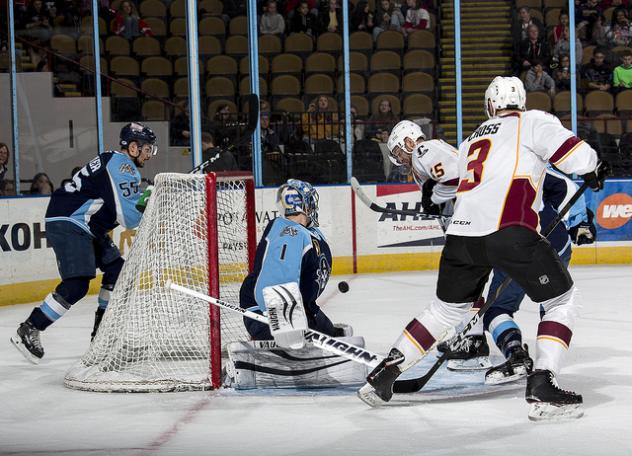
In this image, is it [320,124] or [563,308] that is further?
[320,124]

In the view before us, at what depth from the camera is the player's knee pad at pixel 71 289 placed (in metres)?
5.48

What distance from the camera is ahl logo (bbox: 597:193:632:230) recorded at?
984cm

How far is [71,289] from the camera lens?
18.0ft

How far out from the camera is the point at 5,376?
520cm

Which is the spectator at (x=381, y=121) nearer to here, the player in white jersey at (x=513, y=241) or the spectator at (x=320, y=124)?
the spectator at (x=320, y=124)

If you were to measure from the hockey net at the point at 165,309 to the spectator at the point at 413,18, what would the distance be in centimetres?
649

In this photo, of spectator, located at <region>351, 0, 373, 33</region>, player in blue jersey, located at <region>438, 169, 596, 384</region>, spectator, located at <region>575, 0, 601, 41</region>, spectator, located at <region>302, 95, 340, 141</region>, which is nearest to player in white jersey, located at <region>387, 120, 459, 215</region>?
player in blue jersey, located at <region>438, 169, 596, 384</region>

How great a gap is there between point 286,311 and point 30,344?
1714 mm

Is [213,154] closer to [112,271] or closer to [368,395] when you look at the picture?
[112,271]

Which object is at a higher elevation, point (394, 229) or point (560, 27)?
point (560, 27)

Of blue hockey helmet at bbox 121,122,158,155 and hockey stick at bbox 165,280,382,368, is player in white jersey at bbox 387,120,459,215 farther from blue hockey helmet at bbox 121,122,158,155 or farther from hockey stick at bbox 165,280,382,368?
blue hockey helmet at bbox 121,122,158,155

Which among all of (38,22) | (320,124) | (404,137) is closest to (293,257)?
(404,137)

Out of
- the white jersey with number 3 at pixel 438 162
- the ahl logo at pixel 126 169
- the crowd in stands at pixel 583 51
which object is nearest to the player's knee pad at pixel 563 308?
the white jersey with number 3 at pixel 438 162

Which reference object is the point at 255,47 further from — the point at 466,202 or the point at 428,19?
→ the point at 466,202
